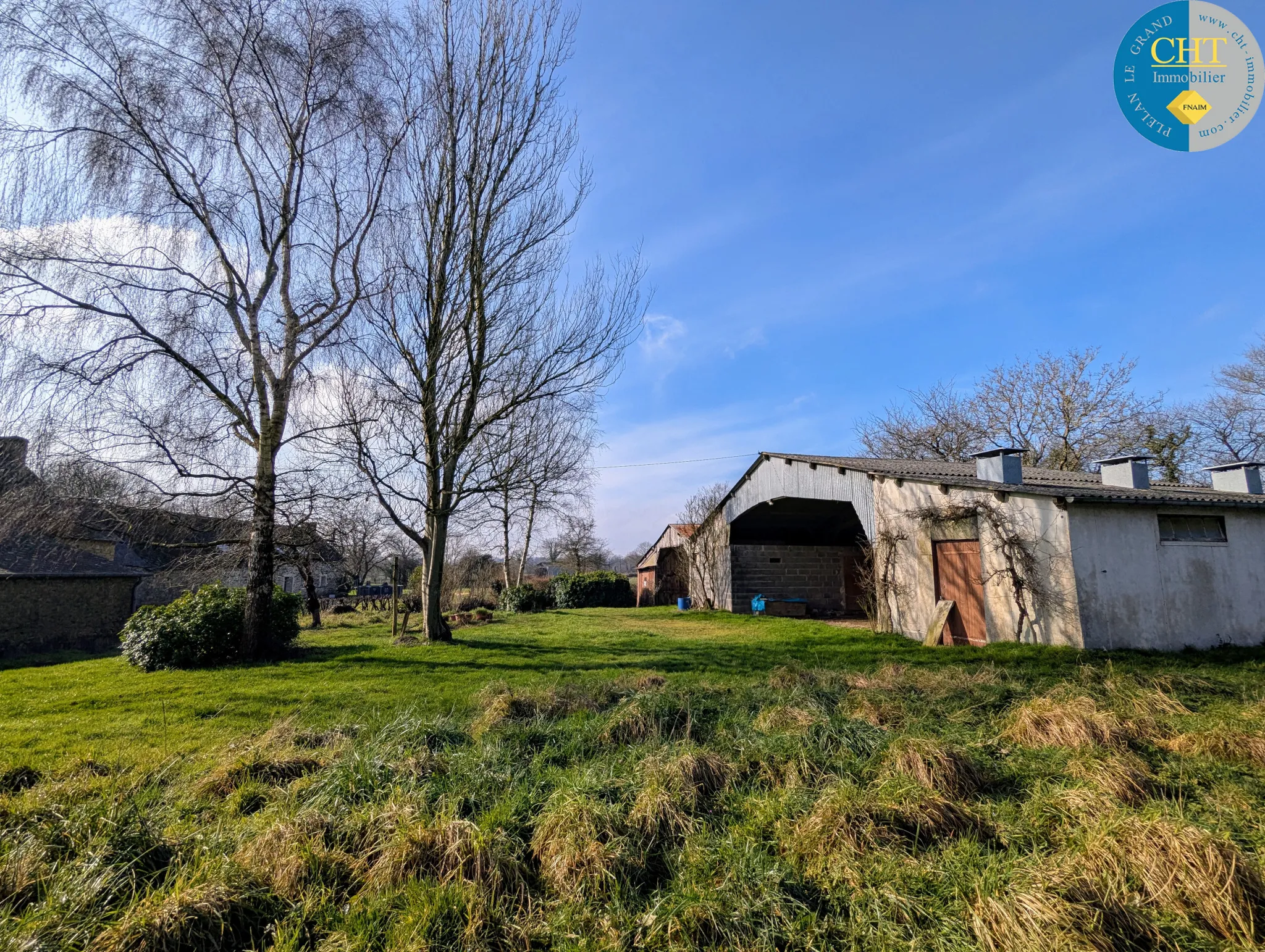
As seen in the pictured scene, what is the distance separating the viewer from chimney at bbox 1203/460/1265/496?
47.3 feet

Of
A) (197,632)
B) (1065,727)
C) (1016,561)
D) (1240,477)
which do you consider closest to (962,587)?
(1016,561)

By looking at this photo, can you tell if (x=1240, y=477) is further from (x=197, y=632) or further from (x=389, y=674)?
(x=197, y=632)

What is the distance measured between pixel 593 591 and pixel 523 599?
417cm

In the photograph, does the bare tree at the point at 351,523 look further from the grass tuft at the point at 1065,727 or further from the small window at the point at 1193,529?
the small window at the point at 1193,529

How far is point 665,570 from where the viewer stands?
2622 cm

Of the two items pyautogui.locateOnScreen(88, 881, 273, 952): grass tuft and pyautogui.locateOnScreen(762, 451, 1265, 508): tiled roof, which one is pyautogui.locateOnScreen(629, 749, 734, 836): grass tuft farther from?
pyautogui.locateOnScreen(762, 451, 1265, 508): tiled roof

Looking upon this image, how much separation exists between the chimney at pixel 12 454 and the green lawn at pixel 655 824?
333cm

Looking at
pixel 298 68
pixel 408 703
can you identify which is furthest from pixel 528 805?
pixel 298 68

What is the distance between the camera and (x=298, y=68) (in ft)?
37.4

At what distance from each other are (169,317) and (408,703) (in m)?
7.96

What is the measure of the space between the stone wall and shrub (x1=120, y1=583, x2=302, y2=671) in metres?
12.6

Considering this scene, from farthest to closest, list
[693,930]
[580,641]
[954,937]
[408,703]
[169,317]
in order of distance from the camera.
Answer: [580,641], [169,317], [408,703], [693,930], [954,937]

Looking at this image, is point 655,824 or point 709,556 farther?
point 709,556

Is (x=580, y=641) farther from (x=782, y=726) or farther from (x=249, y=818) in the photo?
(x=249, y=818)
